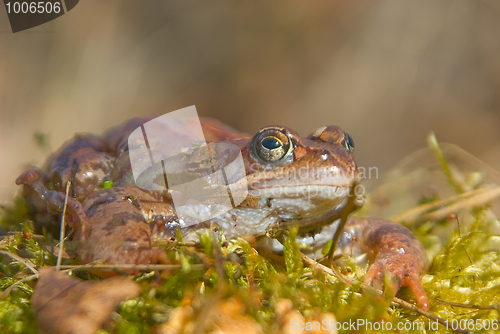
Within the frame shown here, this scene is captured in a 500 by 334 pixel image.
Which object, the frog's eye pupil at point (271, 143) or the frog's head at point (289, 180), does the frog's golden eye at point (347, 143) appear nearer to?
the frog's head at point (289, 180)

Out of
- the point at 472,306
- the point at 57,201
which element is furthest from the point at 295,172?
the point at 57,201

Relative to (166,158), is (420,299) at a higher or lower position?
lower

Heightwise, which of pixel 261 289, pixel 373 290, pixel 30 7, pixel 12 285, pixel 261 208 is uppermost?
pixel 30 7

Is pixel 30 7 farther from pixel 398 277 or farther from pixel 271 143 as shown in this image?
pixel 398 277

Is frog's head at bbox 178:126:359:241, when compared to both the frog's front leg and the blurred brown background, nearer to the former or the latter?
the frog's front leg

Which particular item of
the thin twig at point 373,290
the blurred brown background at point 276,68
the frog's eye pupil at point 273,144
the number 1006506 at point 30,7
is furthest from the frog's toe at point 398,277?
the number 1006506 at point 30,7

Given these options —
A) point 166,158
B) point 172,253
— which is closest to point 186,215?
point 166,158

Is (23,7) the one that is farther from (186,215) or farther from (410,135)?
(410,135)
